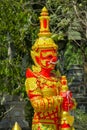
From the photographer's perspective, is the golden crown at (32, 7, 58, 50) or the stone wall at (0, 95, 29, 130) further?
the stone wall at (0, 95, 29, 130)

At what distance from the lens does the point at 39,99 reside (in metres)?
7.47

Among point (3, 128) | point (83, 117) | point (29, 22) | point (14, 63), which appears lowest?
point (3, 128)

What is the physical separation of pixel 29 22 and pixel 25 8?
20.4 inches

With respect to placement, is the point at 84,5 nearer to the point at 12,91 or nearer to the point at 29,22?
the point at 29,22

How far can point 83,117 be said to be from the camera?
12484mm

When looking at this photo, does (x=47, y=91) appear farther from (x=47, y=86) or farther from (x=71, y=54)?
(x=71, y=54)

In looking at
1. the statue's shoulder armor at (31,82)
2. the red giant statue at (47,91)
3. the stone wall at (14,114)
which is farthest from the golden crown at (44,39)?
the stone wall at (14,114)

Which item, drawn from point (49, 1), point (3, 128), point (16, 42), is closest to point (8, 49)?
point (16, 42)

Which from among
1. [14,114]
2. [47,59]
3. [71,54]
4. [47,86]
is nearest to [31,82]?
[47,86]

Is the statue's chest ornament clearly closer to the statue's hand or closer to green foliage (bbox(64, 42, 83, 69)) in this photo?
the statue's hand

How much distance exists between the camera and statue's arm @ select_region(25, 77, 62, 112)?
7441mm

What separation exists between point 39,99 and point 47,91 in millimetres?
204

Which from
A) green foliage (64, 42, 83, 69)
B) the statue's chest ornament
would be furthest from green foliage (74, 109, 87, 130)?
the statue's chest ornament

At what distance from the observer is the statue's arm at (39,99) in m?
7.44
